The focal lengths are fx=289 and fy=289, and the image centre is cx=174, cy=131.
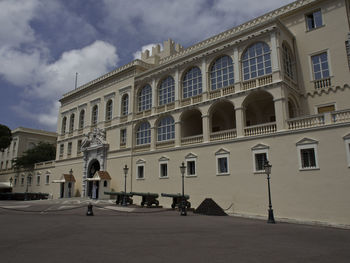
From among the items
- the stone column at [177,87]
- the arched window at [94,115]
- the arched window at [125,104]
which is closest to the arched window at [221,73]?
the stone column at [177,87]

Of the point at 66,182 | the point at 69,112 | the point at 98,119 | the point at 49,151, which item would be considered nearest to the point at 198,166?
the point at 98,119

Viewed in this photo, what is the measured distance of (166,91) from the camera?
2733 centimetres

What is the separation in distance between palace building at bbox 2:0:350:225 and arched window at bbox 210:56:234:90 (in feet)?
0.28

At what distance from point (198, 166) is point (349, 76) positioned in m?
12.0

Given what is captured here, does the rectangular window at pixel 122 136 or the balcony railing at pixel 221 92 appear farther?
the rectangular window at pixel 122 136

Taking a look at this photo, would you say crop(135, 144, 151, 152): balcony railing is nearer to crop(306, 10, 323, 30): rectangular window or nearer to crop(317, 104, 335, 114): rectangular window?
crop(317, 104, 335, 114): rectangular window

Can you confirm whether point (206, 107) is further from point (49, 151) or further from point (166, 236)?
point (49, 151)

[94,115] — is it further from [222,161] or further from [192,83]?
[222,161]

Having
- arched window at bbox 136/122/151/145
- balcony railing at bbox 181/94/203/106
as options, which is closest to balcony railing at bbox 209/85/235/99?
balcony railing at bbox 181/94/203/106

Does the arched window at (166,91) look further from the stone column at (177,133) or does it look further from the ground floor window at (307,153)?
the ground floor window at (307,153)

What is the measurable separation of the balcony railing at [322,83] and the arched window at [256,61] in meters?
3.55

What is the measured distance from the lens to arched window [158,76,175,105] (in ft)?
87.7

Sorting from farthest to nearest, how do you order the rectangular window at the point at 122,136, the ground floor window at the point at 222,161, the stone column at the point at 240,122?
1. the rectangular window at the point at 122,136
2. the ground floor window at the point at 222,161
3. the stone column at the point at 240,122

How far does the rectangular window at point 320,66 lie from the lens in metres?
20.2
